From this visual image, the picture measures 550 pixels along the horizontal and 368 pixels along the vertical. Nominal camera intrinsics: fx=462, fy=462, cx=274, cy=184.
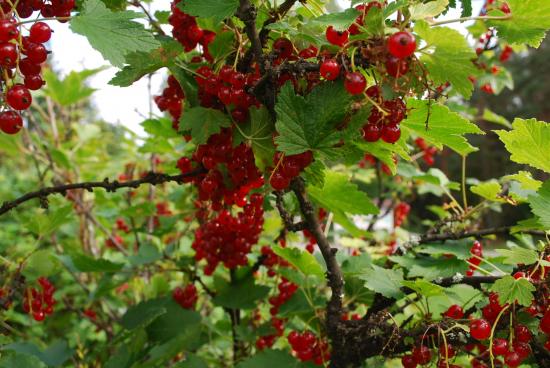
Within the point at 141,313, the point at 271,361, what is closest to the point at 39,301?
the point at 141,313

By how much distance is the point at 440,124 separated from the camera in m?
1.01

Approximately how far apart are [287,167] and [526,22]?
53 cm

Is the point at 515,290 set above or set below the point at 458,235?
above

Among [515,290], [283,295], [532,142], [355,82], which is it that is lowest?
[283,295]

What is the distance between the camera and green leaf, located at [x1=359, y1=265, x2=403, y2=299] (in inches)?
43.3

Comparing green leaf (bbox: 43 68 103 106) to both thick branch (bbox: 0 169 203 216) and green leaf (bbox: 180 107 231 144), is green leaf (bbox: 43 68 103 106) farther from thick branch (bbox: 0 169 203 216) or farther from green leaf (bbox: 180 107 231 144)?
green leaf (bbox: 180 107 231 144)

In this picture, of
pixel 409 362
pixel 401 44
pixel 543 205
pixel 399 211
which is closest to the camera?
pixel 401 44

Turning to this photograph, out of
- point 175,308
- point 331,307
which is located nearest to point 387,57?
point 331,307

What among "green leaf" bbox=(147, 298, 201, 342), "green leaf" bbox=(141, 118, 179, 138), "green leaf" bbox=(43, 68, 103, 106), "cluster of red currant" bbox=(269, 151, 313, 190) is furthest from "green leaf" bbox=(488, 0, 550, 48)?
"green leaf" bbox=(43, 68, 103, 106)


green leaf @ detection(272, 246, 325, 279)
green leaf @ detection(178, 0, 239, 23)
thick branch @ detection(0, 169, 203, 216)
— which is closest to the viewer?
green leaf @ detection(178, 0, 239, 23)

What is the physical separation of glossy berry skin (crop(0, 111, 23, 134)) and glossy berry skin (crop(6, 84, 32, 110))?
0.14 ft

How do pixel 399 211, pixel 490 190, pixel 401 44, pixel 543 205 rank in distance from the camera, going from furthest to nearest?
pixel 399 211, pixel 490 190, pixel 543 205, pixel 401 44

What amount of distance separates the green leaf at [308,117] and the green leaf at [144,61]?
29 cm

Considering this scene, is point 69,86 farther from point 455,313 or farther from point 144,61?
point 455,313
